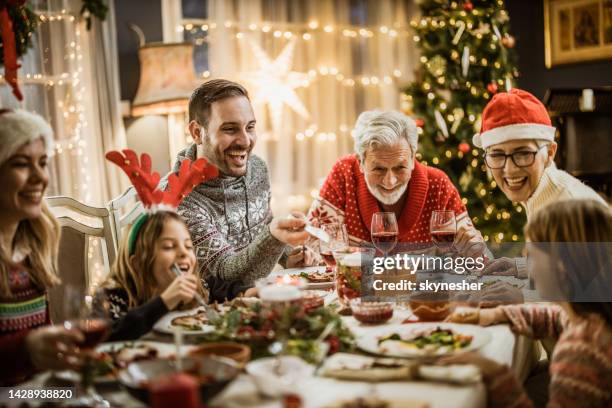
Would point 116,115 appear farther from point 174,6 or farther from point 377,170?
point 377,170

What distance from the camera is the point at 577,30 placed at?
6488 millimetres

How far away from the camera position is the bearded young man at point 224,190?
8.42ft

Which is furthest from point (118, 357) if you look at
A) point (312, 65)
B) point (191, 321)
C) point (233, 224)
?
point (312, 65)

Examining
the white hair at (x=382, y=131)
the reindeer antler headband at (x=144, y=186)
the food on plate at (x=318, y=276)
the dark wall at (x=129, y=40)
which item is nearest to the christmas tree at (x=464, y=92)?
the dark wall at (x=129, y=40)

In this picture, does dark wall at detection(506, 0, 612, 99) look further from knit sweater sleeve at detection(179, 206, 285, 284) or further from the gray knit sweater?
knit sweater sleeve at detection(179, 206, 285, 284)

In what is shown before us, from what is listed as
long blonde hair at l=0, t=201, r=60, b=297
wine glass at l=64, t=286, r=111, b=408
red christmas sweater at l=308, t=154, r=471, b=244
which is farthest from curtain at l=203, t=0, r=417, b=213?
wine glass at l=64, t=286, r=111, b=408

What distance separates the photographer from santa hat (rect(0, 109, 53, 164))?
1647mm

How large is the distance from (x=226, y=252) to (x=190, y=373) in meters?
1.24

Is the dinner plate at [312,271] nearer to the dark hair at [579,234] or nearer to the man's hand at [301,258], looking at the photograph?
the man's hand at [301,258]

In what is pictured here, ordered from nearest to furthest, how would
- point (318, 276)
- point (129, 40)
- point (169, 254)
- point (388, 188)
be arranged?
point (169, 254), point (318, 276), point (388, 188), point (129, 40)

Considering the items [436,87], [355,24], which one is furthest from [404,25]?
[436,87]

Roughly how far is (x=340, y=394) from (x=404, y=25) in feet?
18.4

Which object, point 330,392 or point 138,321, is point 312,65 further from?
point 330,392

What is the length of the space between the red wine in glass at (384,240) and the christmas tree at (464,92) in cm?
329
